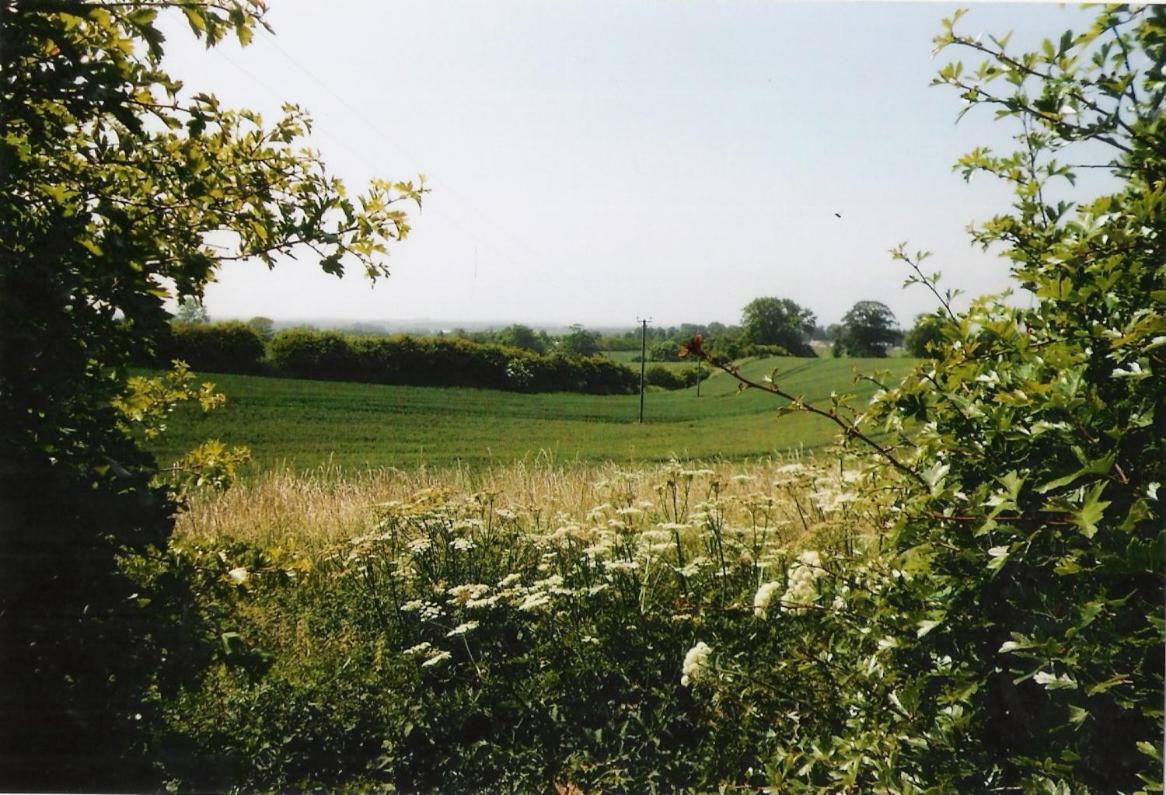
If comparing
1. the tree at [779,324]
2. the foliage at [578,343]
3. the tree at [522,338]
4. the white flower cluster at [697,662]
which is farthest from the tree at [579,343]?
the white flower cluster at [697,662]

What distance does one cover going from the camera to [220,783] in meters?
2.20

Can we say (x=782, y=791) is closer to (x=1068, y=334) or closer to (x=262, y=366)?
(x=1068, y=334)

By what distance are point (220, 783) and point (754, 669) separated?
170 cm

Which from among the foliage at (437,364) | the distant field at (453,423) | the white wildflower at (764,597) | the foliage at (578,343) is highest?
the foliage at (578,343)

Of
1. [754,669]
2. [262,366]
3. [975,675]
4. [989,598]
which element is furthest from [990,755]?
[262,366]

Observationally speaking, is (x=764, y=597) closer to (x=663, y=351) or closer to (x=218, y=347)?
(x=663, y=351)

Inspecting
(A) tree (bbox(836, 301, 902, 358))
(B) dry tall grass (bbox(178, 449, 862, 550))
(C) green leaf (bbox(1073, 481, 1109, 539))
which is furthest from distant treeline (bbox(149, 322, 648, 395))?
(C) green leaf (bbox(1073, 481, 1109, 539))

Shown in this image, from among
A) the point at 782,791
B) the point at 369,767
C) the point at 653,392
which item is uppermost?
the point at 653,392

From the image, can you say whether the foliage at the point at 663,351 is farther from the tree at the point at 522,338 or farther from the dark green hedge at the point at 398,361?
the tree at the point at 522,338

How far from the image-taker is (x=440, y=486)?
3.77m

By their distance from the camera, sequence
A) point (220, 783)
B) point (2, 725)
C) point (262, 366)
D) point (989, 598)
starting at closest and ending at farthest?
point (989, 598) < point (2, 725) < point (220, 783) < point (262, 366)

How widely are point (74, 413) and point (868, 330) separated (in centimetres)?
331

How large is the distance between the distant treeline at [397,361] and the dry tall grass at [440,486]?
0.59 meters

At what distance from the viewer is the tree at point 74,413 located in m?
1.84
